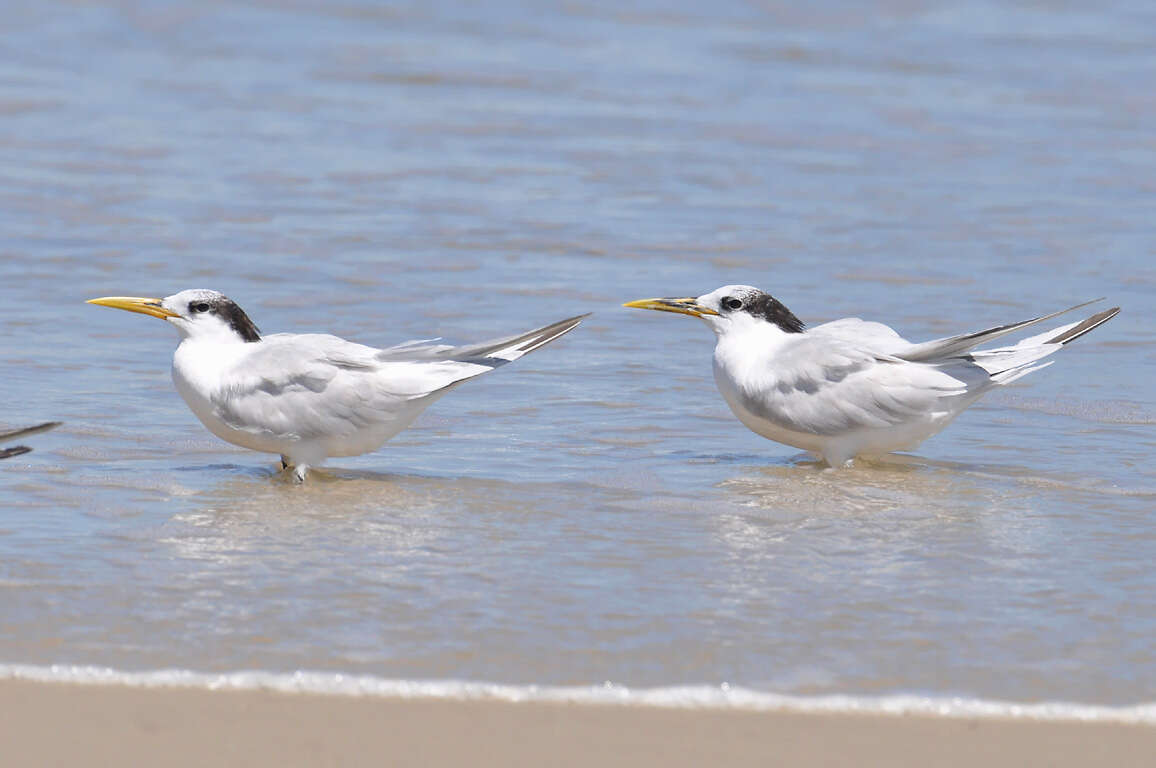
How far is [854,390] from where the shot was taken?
23.3ft

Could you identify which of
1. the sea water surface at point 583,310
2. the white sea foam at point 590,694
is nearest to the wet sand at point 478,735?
the white sea foam at point 590,694

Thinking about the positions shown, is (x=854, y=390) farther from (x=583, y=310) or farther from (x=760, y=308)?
(x=583, y=310)

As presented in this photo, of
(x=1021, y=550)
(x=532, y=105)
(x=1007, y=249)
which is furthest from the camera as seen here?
(x=532, y=105)

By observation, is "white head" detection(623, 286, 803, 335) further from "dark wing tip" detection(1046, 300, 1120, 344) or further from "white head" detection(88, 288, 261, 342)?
"white head" detection(88, 288, 261, 342)

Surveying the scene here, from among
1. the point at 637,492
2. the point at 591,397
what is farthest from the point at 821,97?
the point at 637,492

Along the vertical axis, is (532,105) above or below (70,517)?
above

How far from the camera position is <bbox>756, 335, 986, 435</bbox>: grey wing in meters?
7.07

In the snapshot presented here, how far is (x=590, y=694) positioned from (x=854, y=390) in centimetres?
282

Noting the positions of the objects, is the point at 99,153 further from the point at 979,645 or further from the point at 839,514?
the point at 979,645

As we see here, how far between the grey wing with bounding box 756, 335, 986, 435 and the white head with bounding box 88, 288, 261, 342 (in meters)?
1.96

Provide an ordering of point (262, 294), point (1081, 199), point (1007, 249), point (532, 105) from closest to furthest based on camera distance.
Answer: point (262, 294) < point (1007, 249) < point (1081, 199) < point (532, 105)

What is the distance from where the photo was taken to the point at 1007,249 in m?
10.9

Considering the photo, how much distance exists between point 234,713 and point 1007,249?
741 cm

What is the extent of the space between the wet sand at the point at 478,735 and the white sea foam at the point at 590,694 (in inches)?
1.2
